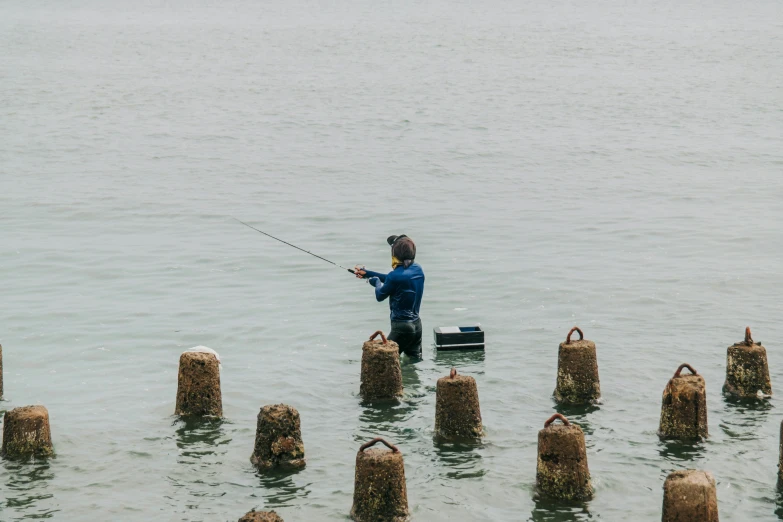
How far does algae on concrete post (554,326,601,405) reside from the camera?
1175 centimetres

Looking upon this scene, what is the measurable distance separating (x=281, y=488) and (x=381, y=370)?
94.5 inches

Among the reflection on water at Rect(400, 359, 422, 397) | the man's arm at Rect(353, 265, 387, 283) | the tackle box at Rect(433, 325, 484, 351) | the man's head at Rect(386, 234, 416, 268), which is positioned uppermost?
the man's head at Rect(386, 234, 416, 268)

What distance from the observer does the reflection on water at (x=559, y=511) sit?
920 cm

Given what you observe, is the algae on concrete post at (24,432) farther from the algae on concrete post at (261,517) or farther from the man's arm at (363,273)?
the man's arm at (363,273)

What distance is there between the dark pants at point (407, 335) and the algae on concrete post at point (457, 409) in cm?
232

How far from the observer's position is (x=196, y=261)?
21.3m

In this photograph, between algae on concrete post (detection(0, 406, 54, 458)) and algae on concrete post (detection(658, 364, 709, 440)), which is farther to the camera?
algae on concrete post (detection(658, 364, 709, 440))

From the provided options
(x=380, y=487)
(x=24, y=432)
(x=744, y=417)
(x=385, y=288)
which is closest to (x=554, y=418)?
(x=380, y=487)

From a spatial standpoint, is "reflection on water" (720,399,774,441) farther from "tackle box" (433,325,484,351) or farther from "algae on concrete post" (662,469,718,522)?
"tackle box" (433,325,484,351)

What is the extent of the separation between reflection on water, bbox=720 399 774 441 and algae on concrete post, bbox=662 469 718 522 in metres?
2.94

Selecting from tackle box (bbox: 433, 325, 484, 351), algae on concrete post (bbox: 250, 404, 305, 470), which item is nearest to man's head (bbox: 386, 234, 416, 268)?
tackle box (bbox: 433, 325, 484, 351)

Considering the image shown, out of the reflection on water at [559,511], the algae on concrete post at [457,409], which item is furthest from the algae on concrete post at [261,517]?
the algae on concrete post at [457,409]

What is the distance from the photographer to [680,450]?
1059 centimetres

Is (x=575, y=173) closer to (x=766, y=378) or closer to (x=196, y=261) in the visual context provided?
(x=196, y=261)
